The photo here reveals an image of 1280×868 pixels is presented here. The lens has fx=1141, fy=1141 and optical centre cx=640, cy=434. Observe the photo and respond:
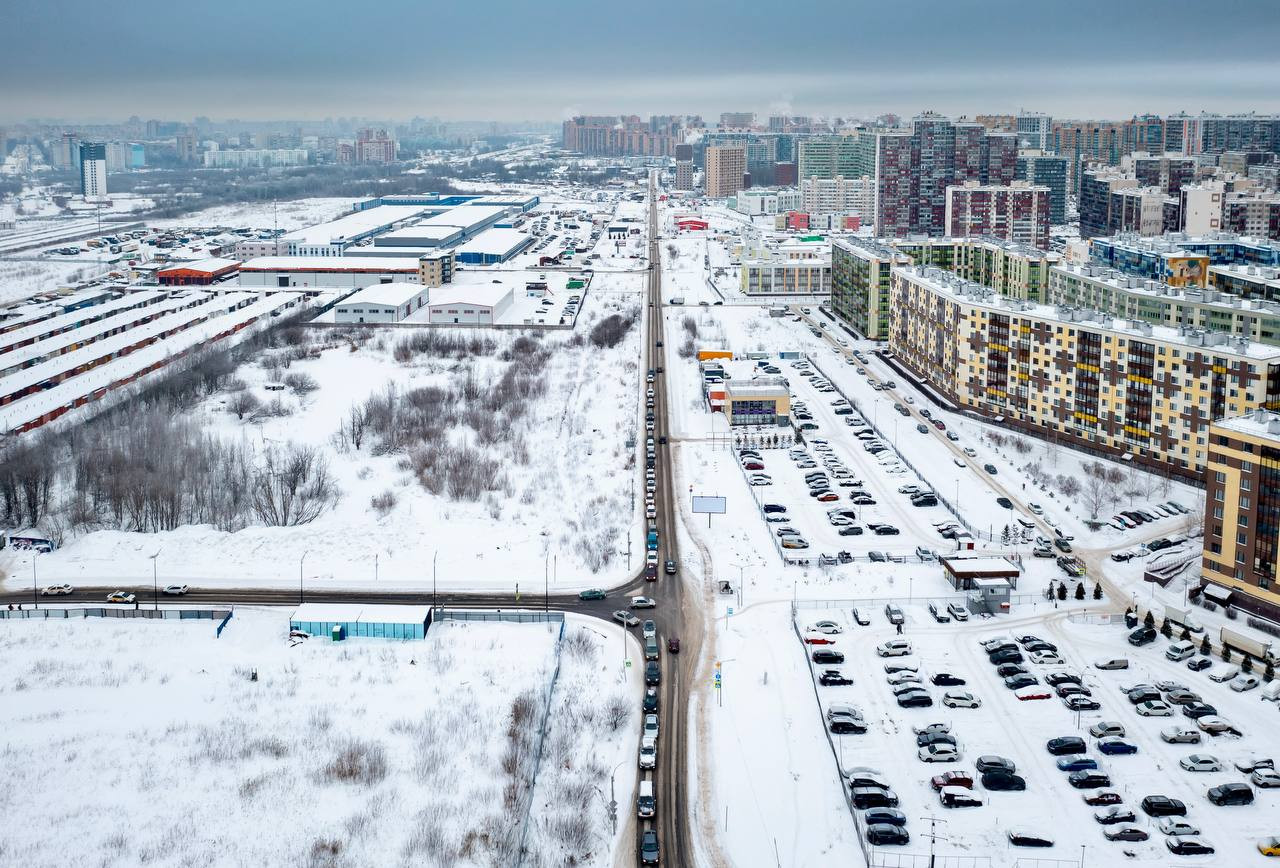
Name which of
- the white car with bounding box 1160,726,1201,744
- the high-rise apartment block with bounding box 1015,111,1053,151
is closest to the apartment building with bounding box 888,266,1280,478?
the white car with bounding box 1160,726,1201,744

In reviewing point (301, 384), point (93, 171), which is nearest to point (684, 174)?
point (93, 171)

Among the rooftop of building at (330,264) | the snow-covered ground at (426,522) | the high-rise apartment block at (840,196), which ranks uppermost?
the high-rise apartment block at (840,196)

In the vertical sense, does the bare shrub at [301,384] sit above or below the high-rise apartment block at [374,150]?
below

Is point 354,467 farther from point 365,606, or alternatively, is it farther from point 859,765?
point 859,765

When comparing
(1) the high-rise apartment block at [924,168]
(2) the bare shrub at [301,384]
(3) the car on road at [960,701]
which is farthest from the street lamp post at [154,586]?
(1) the high-rise apartment block at [924,168]

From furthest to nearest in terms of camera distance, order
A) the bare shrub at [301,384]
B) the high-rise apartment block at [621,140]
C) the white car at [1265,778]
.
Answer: the high-rise apartment block at [621,140] < the bare shrub at [301,384] < the white car at [1265,778]

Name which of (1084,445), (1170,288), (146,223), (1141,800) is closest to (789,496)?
(1084,445)

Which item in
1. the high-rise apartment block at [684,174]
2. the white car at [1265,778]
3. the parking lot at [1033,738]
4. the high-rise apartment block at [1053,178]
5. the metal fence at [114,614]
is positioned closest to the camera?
the parking lot at [1033,738]

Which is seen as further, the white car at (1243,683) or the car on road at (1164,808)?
the white car at (1243,683)

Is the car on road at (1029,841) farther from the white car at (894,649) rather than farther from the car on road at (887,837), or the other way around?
the white car at (894,649)
